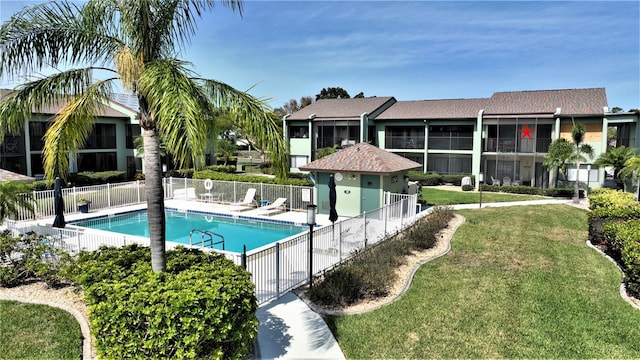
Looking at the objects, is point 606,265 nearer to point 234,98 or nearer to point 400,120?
point 234,98

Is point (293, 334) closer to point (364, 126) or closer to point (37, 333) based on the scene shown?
point (37, 333)

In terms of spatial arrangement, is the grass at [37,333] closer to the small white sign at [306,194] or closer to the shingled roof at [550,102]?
the small white sign at [306,194]

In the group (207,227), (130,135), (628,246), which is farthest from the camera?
(130,135)

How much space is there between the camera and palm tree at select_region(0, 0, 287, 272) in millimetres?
6473

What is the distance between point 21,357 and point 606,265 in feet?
46.5

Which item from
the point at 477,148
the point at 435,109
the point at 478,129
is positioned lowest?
the point at 477,148

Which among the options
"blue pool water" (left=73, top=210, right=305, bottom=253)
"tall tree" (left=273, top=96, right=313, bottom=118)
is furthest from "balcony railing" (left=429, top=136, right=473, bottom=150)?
"tall tree" (left=273, top=96, right=313, bottom=118)

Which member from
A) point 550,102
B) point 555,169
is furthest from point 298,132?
point 555,169

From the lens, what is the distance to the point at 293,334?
7660 mm

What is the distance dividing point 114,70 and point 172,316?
4.42m

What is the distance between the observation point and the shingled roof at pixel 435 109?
32.4 meters

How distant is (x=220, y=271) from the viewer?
22.0 ft

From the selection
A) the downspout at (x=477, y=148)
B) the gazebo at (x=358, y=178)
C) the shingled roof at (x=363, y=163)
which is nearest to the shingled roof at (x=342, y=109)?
the downspout at (x=477, y=148)

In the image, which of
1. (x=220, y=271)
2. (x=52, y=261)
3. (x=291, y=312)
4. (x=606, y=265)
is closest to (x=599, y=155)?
(x=606, y=265)
